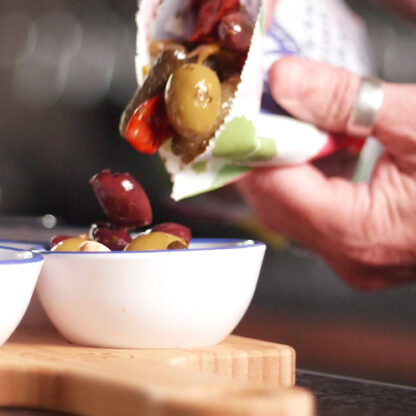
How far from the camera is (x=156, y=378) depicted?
1.82 feet

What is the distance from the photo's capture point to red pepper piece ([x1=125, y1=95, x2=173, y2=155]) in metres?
0.86

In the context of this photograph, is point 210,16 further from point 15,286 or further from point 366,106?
point 15,286

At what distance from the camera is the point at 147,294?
0.70 metres

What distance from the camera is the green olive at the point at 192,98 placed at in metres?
0.81

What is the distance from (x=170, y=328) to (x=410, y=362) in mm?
284

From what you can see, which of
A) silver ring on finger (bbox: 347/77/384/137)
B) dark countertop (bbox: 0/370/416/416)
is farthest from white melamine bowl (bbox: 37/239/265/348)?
silver ring on finger (bbox: 347/77/384/137)

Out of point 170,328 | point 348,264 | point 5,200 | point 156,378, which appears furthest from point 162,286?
point 5,200

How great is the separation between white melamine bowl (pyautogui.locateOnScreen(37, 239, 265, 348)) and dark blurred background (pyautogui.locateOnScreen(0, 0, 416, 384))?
0.22m

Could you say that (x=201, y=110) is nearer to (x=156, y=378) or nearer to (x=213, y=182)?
(x=213, y=182)

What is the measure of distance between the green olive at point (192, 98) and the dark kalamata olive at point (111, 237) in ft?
0.39

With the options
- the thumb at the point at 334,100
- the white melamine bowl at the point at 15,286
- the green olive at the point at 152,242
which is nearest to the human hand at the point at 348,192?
→ the thumb at the point at 334,100

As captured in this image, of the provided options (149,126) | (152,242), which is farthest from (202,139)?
(152,242)

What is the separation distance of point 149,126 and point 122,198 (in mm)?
103

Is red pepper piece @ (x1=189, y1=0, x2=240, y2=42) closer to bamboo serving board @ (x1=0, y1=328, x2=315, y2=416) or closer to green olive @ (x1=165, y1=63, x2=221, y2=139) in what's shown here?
green olive @ (x1=165, y1=63, x2=221, y2=139)
